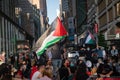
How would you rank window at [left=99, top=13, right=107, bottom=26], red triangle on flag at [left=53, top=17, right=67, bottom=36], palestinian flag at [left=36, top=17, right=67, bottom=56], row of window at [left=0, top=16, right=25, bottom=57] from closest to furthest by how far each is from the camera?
palestinian flag at [left=36, top=17, right=67, bottom=56] → red triangle on flag at [left=53, top=17, right=67, bottom=36] → window at [left=99, top=13, right=107, bottom=26] → row of window at [left=0, top=16, right=25, bottom=57]

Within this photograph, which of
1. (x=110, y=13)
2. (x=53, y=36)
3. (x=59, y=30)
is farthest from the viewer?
(x=110, y=13)

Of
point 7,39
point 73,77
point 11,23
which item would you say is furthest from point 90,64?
point 11,23

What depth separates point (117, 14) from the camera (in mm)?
47000

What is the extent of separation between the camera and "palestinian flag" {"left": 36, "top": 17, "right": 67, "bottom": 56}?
16.0 m

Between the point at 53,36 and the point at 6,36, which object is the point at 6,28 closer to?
the point at 6,36

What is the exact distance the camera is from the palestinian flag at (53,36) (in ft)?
52.4

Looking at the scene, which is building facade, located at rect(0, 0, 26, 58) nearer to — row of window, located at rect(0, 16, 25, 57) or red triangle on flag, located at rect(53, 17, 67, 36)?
row of window, located at rect(0, 16, 25, 57)

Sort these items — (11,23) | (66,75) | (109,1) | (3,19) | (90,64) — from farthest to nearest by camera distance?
(11,23)
(3,19)
(109,1)
(90,64)
(66,75)

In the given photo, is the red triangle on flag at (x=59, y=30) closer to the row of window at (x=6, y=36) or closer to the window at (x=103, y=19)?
the window at (x=103, y=19)

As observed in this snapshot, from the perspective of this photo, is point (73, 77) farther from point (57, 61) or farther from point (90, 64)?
point (90, 64)

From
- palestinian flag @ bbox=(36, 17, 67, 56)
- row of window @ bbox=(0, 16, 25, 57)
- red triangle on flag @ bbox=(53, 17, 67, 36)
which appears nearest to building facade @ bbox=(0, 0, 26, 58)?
row of window @ bbox=(0, 16, 25, 57)

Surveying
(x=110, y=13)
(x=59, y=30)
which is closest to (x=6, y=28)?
(x=110, y=13)

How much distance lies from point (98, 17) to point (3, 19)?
1428cm

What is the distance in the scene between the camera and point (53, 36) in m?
16.4
